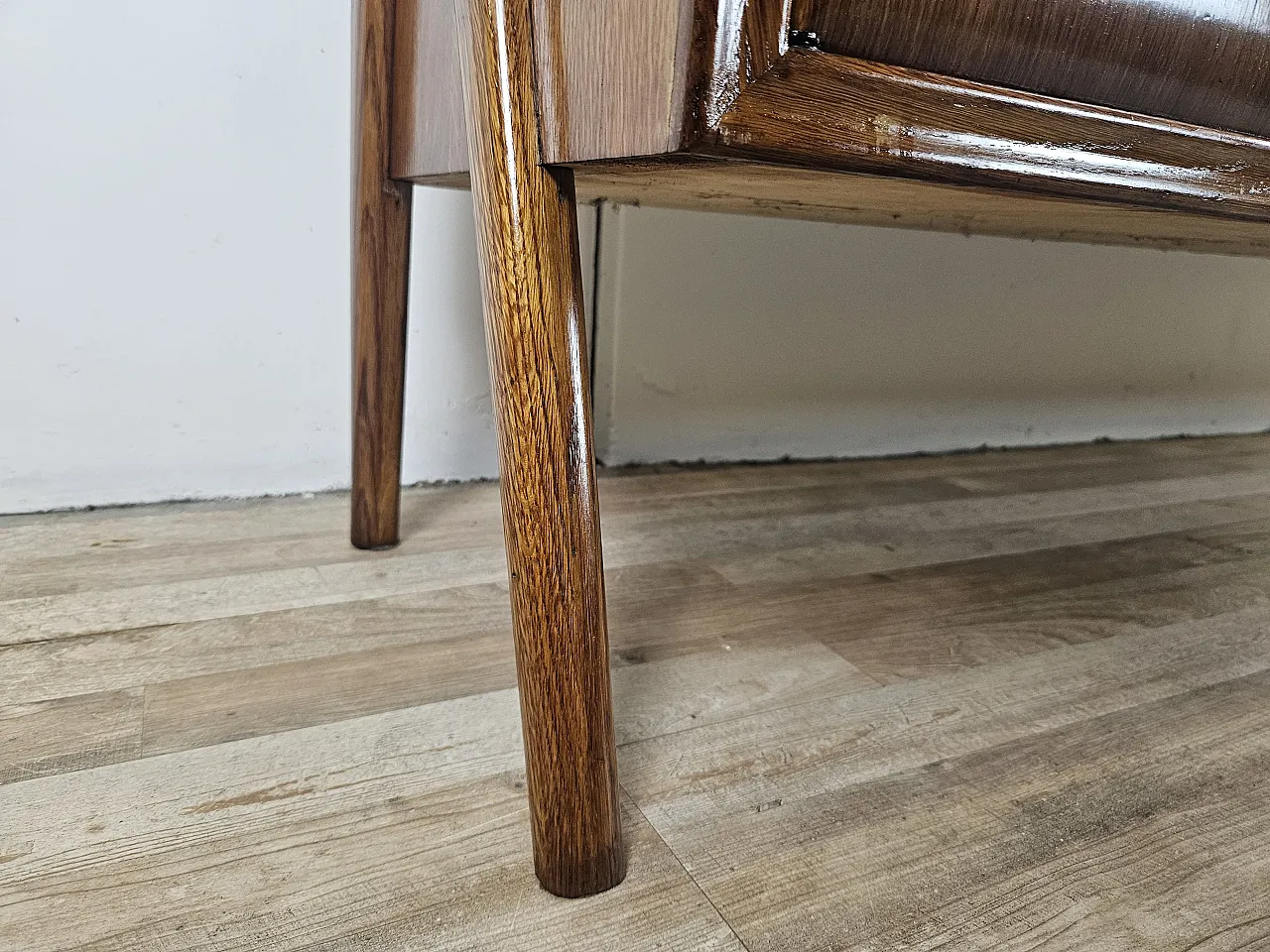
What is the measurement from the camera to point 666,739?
0.54m

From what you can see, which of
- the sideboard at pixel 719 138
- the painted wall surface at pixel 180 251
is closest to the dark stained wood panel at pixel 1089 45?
the sideboard at pixel 719 138

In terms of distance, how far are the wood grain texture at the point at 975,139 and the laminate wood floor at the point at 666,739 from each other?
1.00 ft

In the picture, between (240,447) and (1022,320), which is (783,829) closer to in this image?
(240,447)

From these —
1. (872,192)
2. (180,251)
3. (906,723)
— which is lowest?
(906,723)

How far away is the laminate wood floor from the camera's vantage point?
0.40 metres

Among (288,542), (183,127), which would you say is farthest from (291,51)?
(288,542)

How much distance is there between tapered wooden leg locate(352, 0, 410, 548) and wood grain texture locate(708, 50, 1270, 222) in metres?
0.49

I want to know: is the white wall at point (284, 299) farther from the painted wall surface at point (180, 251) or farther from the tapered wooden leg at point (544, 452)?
the tapered wooden leg at point (544, 452)

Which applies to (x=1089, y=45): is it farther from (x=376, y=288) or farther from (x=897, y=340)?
(x=897, y=340)

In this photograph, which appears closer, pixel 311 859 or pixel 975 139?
pixel 975 139

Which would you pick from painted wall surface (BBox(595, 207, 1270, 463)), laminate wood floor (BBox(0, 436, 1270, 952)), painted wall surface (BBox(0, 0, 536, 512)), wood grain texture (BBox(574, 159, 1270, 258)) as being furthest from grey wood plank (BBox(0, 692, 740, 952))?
painted wall surface (BBox(595, 207, 1270, 463))

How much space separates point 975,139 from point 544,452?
0.20 metres

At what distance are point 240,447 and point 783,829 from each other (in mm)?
734

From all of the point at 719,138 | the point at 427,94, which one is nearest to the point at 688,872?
the point at 719,138
